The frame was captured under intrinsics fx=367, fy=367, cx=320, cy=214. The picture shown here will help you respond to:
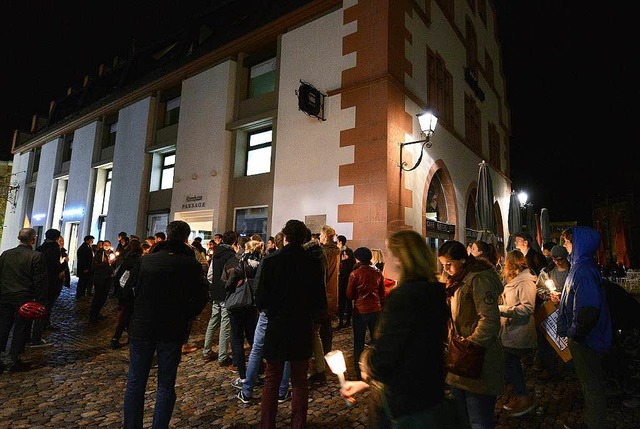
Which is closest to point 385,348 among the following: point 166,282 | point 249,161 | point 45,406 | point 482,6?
point 166,282

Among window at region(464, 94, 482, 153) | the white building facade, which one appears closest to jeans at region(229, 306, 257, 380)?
the white building facade

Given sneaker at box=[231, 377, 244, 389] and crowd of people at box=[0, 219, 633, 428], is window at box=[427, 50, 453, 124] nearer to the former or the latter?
crowd of people at box=[0, 219, 633, 428]

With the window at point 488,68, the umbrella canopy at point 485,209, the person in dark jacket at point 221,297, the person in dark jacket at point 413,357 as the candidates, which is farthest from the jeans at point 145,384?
the window at point 488,68

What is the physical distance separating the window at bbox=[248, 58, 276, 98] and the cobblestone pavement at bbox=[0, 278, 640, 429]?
9.59m

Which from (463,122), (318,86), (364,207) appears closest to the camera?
(364,207)

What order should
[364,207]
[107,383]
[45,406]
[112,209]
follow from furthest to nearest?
[112,209] < [364,207] < [107,383] < [45,406]

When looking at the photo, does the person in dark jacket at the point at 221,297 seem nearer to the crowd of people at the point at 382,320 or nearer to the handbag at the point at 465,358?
the crowd of people at the point at 382,320

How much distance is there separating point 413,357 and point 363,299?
2.94 meters

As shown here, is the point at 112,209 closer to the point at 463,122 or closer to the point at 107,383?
the point at 107,383

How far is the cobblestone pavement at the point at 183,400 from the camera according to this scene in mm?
3617

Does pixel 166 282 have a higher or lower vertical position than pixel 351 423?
higher

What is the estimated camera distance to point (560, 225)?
38.1 m

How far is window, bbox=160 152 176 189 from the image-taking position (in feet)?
50.5

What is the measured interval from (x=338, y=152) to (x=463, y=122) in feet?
22.0
